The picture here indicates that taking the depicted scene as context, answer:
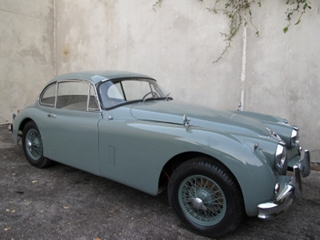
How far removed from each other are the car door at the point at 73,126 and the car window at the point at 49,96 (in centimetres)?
5

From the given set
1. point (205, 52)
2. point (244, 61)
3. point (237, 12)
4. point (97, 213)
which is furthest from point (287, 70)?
point (97, 213)

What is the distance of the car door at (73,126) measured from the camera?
3318 mm

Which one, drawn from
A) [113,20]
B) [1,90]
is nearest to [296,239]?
[113,20]

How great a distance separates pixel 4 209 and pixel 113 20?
5141mm

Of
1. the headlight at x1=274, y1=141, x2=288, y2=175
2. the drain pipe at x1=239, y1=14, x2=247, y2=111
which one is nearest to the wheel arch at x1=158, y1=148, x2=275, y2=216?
the headlight at x1=274, y1=141, x2=288, y2=175

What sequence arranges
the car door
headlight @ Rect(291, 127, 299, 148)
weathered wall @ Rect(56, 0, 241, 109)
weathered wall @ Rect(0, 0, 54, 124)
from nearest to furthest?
headlight @ Rect(291, 127, 299, 148), the car door, weathered wall @ Rect(56, 0, 241, 109), weathered wall @ Rect(0, 0, 54, 124)

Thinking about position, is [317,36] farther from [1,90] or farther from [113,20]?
[1,90]

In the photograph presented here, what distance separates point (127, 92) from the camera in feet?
11.8

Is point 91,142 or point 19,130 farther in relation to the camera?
point 19,130

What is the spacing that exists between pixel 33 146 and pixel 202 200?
303 centimetres

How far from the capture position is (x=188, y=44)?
5.71 metres

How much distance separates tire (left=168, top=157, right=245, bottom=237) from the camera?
2.36 m

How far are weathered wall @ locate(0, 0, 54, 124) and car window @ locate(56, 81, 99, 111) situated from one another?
3806 mm

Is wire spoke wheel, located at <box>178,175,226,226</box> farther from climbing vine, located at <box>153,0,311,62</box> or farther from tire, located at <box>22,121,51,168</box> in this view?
climbing vine, located at <box>153,0,311,62</box>
